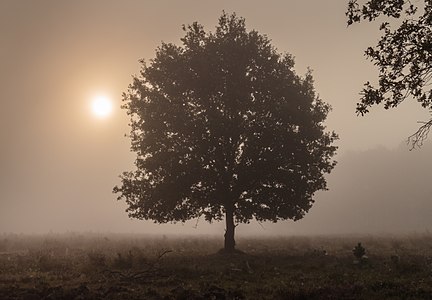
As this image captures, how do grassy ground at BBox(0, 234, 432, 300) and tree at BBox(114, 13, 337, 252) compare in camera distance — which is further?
tree at BBox(114, 13, 337, 252)

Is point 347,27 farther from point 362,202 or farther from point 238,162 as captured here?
point 362,202

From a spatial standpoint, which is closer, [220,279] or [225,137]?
[220,279]

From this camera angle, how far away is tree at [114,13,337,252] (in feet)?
84.9

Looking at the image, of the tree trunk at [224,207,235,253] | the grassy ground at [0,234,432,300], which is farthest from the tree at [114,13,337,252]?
the grassy ground at [0,234,432,300]

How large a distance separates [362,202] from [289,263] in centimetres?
10503

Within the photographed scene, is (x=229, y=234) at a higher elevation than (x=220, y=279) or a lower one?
higher

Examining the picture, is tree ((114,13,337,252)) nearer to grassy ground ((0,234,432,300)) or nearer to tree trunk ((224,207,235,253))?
tree trunk ((224,207,235,253))

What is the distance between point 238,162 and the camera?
27.1 metres

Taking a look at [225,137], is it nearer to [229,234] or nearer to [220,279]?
[229,234]

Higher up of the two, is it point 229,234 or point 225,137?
point 225,137

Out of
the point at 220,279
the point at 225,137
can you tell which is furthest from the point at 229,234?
the point at 220,279

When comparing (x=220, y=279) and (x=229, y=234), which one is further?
(x=229, y=234)

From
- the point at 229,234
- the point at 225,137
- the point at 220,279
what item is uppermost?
the point at 225,137

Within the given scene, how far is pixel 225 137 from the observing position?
2650cm
